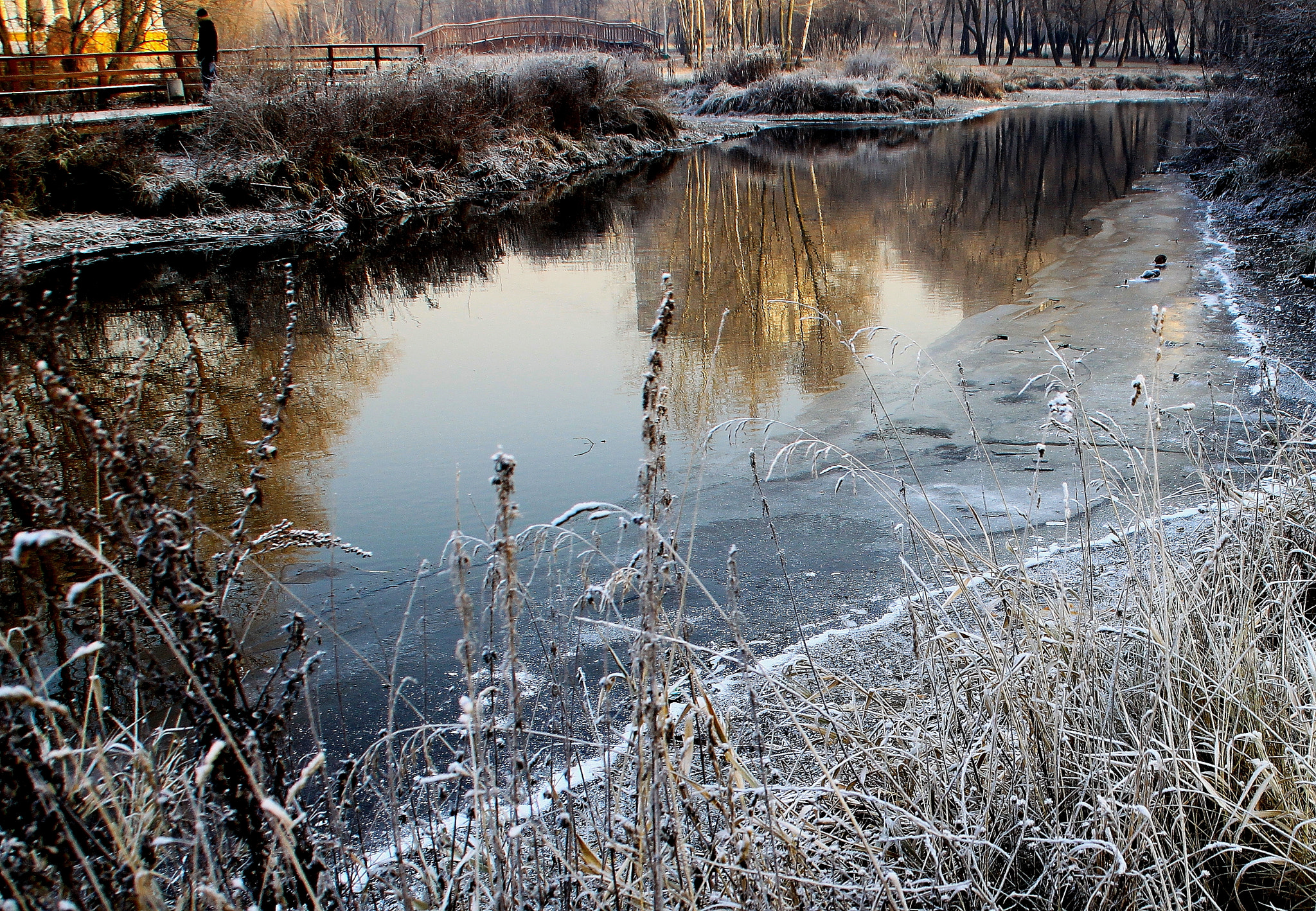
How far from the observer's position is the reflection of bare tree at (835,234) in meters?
7.74

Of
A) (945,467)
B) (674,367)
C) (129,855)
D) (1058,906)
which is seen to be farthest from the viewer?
(674,367)

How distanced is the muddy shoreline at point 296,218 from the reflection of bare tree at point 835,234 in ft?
5.17

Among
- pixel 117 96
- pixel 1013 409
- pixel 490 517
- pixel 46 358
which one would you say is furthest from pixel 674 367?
pixel 117 96

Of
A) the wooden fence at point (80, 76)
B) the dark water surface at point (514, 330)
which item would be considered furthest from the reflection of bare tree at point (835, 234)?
the wooden fence at point (80, 76)

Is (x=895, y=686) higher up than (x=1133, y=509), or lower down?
lower down

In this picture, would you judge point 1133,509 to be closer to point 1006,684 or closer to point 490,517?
point 1006,684

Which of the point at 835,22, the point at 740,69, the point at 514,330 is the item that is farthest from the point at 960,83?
the point at 514,330

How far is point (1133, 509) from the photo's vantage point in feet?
9.04

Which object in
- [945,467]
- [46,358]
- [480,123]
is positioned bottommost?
[945,467]

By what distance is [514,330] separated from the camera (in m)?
8.94

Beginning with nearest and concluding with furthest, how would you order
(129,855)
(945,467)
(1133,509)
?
(129,855)
(1133,509)
(945,467)

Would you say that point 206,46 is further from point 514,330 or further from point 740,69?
point 740,69

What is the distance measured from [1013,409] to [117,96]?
58.7ft

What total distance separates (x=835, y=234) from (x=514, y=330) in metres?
5.40
